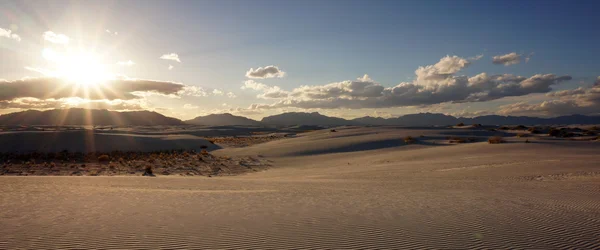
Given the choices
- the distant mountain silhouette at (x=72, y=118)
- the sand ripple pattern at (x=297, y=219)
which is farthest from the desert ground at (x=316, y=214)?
the distant mountain silhouette at (x=72, y=118)

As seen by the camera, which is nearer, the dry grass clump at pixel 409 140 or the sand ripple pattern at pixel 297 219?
the sand ripple pattern at pixel 297 219

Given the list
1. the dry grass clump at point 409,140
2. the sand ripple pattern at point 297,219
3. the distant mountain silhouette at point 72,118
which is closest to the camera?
the sand ripple pattern at point 297,219

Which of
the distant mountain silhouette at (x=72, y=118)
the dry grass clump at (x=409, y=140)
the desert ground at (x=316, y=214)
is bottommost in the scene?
the desert ground at (x=316, y=214)

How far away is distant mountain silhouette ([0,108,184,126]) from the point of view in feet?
541

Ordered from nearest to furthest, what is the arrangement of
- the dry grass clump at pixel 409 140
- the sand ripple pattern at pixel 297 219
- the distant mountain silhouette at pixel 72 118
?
the sand ripple pattern at pixel 297 219 < the dry grass clump at pixel 409 140 < the distant mountain silhouette at pixel 72 118

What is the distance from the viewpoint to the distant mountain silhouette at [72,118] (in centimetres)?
16500

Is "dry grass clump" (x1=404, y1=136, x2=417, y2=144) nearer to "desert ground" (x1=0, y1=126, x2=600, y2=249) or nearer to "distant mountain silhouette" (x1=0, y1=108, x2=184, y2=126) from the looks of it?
"desert ground" (x1=0, y1=126, x2=600, y2=249)

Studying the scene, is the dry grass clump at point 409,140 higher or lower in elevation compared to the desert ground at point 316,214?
higher

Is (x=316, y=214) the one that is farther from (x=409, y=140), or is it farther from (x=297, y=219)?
(x=409, y=140)

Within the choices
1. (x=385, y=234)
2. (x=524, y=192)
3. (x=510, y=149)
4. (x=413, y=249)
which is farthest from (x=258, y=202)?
(x=510, y=149)

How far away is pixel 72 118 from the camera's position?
181250mm

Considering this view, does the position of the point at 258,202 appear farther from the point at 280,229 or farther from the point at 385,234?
the point at 385,234

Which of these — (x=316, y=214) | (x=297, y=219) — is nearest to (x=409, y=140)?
(x=316, y=214)

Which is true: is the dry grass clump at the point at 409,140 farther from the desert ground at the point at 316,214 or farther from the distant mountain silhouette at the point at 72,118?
the distant mountain silhouette at the point at 72,118
